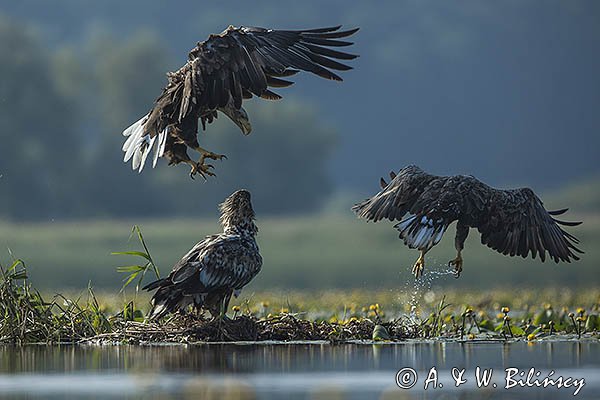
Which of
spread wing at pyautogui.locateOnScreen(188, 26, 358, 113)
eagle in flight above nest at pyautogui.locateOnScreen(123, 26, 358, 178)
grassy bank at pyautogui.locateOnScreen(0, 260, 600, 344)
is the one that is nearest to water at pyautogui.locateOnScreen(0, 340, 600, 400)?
grassy bank at pyautogui.locateOnScreen(0, 260, 600, 344)

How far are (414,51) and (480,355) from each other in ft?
293

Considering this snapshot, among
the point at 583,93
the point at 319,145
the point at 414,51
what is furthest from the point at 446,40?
the point at 319,145

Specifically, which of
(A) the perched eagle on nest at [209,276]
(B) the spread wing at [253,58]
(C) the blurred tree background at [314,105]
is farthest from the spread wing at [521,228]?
(C) the blurred tree background at [314,105]

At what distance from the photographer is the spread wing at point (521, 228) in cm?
1148

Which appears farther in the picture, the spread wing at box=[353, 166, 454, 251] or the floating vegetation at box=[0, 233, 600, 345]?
the spread wing at box=[353, 166, 454, 251]

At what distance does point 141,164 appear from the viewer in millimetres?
11219

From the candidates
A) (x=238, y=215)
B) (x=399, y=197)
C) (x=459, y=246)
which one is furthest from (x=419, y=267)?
(x=238, y=215)

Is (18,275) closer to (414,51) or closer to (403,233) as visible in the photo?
(403,233)

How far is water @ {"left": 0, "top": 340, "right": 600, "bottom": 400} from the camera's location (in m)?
7.97

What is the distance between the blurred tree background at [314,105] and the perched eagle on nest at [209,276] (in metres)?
29.0

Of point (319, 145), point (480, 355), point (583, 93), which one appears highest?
point (583, 93)

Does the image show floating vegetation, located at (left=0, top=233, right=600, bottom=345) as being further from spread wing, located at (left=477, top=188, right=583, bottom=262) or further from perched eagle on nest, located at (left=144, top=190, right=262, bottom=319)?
spread wing, located at (left=477, top=188, right=583, bottom=262)

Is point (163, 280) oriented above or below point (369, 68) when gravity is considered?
below

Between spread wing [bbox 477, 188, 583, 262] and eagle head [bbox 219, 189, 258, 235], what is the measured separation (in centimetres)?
173
